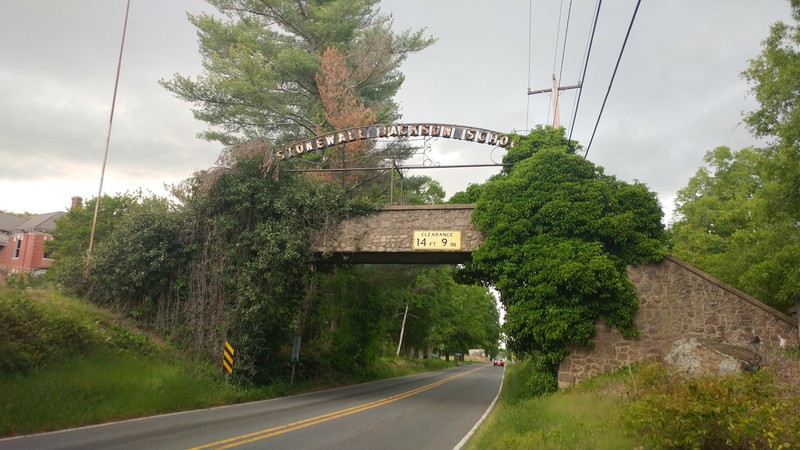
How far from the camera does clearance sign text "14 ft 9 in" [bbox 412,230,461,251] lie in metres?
16.3

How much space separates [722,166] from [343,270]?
2716cm

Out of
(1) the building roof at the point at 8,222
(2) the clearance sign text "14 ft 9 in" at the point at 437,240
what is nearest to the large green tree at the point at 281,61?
(2) the clearance sign text "14 ft 9 in" at the point at 437,240

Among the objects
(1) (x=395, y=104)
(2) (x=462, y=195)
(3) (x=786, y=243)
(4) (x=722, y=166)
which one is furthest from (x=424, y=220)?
(4) (x=722, y=166)

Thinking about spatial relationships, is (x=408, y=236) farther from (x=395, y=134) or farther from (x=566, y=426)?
(x=566, y=426)

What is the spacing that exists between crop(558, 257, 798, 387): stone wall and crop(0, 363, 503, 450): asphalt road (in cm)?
395

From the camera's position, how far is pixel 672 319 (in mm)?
13797

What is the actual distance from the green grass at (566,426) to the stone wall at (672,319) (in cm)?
219

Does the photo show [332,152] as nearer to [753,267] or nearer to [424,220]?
[424,220]

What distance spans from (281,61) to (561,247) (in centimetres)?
1629

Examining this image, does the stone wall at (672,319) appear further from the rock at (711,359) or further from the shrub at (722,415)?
→ the shrub at (722,415)

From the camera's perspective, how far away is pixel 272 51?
2481 centimetres

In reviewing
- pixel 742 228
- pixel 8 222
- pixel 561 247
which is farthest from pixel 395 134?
pixel 8 222

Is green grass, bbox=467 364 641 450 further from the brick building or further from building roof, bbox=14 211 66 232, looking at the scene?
building roof, bbox=14 211 66 232

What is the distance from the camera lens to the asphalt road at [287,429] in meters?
8.17
